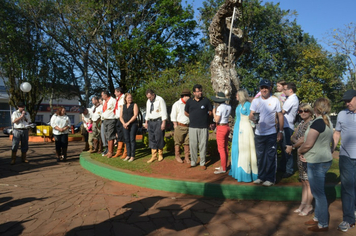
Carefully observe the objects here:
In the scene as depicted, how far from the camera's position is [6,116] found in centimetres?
3603

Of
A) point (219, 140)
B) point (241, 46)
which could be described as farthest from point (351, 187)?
point (241, 46)

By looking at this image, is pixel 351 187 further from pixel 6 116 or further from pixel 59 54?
pixel 6 116

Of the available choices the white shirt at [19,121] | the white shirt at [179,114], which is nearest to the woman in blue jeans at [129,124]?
the white shirt at [179,114]

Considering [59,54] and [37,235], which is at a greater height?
[59,54]

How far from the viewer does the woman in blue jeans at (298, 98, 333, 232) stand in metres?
3.60

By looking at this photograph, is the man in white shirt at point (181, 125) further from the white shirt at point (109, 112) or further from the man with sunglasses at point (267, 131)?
the white shirt at point (109, 112)

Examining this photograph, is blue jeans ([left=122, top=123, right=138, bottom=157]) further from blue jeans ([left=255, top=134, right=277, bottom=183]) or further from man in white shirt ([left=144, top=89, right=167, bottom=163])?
blue jeans ([left=255, top=134, right=277, bottom=183])

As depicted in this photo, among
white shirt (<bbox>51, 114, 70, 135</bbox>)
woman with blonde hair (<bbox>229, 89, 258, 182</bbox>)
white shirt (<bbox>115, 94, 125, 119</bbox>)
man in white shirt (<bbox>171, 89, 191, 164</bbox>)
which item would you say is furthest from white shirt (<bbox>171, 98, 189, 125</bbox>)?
→ white shirt (<bbox>51, 114, 70, 135</bbox>)

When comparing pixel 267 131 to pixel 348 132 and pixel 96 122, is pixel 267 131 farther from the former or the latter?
pixel 96 122

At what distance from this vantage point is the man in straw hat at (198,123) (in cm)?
614

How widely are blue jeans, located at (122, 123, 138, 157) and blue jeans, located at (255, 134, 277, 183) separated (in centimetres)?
340

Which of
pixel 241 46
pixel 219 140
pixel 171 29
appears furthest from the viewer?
pixel 171 29

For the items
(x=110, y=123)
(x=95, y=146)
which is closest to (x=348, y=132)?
(x=110, y=123)

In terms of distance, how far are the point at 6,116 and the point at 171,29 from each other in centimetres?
2518
